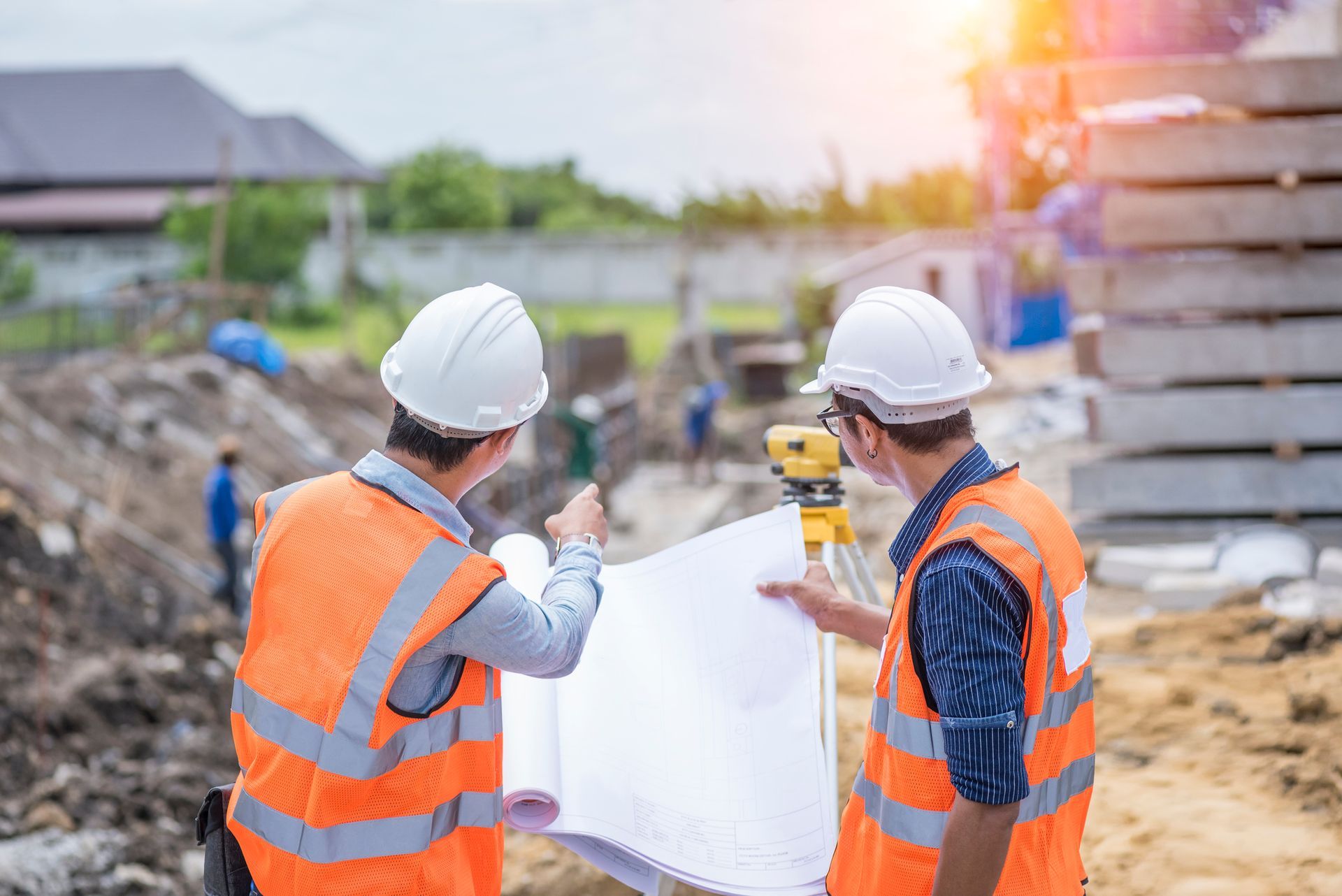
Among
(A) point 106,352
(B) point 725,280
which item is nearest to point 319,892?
(A) point 106,352

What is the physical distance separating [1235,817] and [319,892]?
262cm

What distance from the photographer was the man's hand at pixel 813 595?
6.91 ft

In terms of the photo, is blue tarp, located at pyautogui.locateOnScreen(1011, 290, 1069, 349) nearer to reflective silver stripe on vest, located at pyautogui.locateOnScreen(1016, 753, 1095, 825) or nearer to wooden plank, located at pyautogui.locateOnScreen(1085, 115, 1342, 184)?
wooden plank, located at pyautogui.locateOnScreen(1085, 115, 1342, 184)

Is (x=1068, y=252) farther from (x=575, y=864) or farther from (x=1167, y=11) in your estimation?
(x=575, y=864)

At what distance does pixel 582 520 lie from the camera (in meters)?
2.04

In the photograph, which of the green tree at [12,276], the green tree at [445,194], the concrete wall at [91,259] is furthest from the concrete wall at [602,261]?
the green tree at [12,276]

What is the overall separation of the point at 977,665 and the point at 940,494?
320mm

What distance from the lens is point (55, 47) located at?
90500mm

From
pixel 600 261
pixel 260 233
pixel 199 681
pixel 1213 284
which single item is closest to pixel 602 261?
pixel 600 261

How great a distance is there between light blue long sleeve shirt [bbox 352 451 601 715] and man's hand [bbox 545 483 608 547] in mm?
165

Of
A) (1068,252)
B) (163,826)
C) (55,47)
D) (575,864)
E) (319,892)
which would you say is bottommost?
(163,826)

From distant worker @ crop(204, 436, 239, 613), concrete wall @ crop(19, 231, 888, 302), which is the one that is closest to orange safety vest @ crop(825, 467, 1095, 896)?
distant worker @ crop(204, 436, 239, 613)

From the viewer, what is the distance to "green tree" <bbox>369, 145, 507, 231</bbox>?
47188 millimetres

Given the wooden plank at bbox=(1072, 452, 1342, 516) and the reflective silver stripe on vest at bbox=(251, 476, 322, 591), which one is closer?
the reflective silver stripe on vest at bbox=(251, 476, 322, 591)
